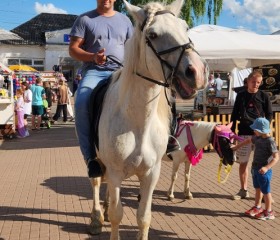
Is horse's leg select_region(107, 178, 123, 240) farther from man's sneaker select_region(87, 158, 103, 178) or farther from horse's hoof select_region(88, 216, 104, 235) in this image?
horse's hoof select_region(88, 216, 104, 235)

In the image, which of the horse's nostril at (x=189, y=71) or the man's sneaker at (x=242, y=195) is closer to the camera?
the horse's nostril at (x=189, y=71)

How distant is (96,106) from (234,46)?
709 cm

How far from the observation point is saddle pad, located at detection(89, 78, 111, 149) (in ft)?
12.2

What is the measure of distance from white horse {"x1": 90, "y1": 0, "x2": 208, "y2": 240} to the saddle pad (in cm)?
12

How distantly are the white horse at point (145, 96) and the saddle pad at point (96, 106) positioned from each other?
0.12 meters

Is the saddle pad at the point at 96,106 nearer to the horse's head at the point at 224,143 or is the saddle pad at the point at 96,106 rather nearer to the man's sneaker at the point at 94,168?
the man's sneaker at the point at 94,168

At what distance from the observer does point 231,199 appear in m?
6.00

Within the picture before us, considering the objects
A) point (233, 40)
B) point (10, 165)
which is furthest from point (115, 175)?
point (233, 40)

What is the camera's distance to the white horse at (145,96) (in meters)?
2.59

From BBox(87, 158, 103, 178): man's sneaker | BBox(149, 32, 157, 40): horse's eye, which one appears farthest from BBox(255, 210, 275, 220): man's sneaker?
BBox(149, 32, 157, 40): horse's eye

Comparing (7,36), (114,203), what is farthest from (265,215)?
(7,36)

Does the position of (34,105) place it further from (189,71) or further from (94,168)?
(189,71)

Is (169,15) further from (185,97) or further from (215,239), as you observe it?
(215,239)

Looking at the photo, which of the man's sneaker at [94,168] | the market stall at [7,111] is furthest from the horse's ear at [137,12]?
the market stall at [7,111]
